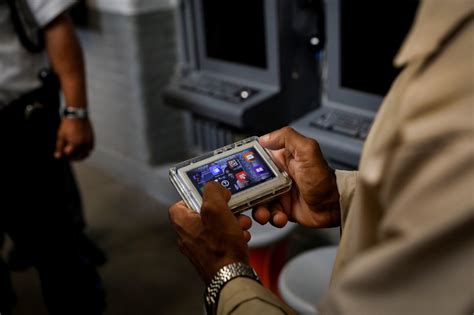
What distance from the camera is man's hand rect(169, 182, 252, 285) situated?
2.63 feet

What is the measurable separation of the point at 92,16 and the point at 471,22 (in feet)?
8.37

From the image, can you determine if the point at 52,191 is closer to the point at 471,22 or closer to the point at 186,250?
the point at 186,250

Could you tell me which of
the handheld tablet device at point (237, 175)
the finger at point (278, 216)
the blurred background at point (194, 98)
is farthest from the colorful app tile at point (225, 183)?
the blurred background at point (194, 98)

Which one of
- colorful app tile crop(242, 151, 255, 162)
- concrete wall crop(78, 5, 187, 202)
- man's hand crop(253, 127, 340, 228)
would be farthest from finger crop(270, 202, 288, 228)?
concrete wall crop(78, 5, 187, 202)

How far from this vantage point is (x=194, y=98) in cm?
211

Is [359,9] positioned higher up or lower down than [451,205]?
lower down

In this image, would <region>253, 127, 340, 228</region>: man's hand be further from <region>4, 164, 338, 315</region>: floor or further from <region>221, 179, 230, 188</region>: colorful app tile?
<region>4, 164, 338, 315</region>: floor

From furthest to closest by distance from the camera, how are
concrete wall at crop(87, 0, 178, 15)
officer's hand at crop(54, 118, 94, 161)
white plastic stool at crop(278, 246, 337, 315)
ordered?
concrete wall at crop(87, 0, 178, 15)
officer's hand at crop(54, 118, 94, 161)
white plastic stool at crop(278, 246, 337, 315)

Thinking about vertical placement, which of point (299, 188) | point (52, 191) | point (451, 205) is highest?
point (451, 205)

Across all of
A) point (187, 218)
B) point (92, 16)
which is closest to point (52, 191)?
point (187, 218)

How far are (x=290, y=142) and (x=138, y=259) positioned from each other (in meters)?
1.49

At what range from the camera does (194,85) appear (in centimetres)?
219

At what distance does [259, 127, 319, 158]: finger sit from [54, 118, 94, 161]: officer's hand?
82cm

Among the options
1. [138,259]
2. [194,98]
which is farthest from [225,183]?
[138,259]
